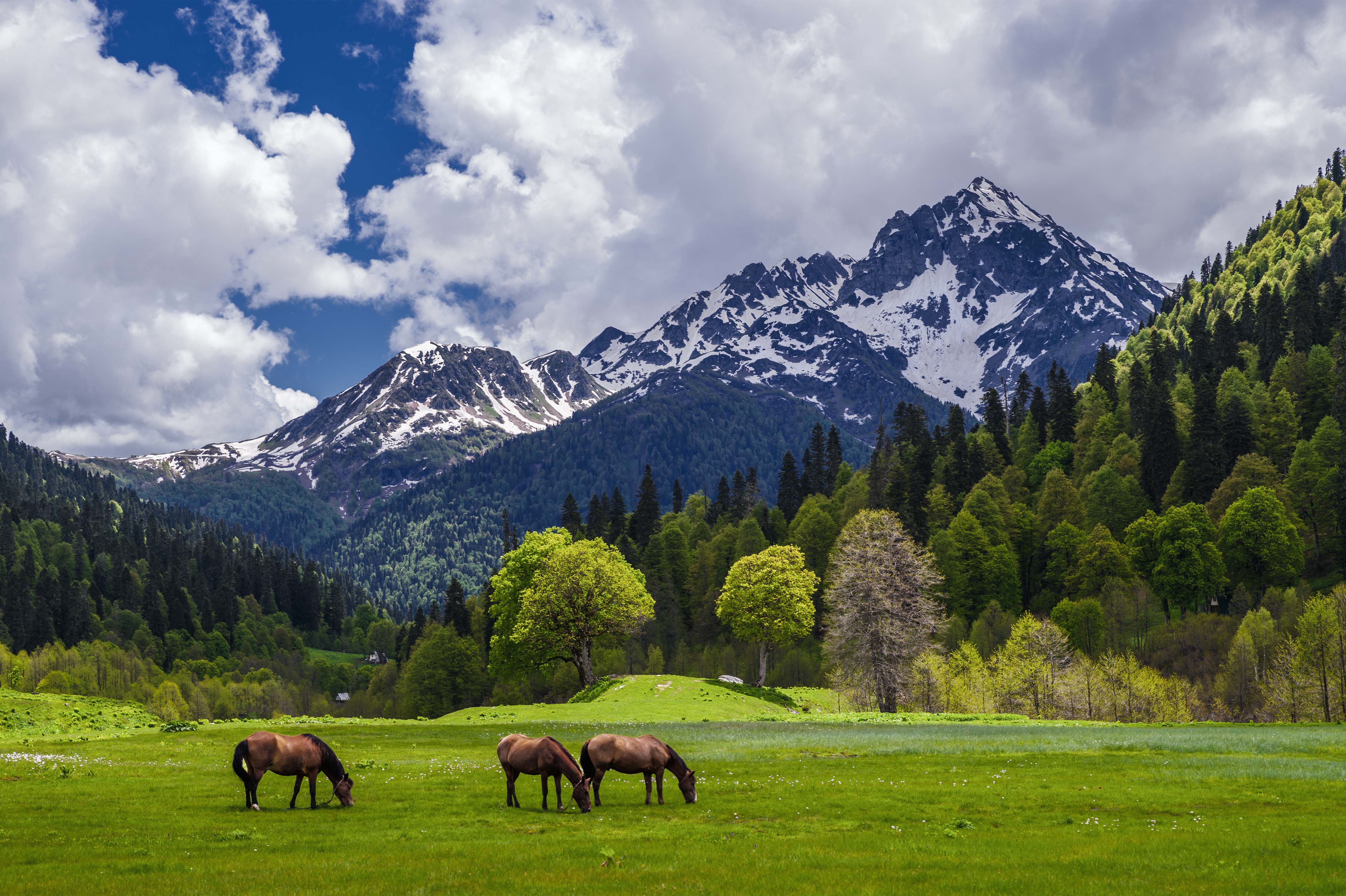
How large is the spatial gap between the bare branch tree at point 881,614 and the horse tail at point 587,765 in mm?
51712

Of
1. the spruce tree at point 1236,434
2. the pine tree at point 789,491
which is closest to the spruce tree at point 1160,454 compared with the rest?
the spruce tree at point 1236,434

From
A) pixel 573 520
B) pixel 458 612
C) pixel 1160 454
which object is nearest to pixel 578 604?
pixel 458 612

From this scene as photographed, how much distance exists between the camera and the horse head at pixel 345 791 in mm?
24375

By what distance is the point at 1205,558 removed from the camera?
99.9m

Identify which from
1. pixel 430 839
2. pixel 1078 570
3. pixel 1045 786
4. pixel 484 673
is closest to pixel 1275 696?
pixel 1078 570

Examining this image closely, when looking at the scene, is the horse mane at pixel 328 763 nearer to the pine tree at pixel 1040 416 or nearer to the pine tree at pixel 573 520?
the pine tree at pixel 573 520

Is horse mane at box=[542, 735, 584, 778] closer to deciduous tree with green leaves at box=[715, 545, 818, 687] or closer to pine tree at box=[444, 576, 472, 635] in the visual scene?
deciduous tree with green leaves at box=[715, 545, 818, 687]

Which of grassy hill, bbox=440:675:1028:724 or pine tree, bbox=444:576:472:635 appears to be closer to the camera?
grassy hill, bbox=440:675:1028:724

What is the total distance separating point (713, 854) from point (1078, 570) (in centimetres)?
10609

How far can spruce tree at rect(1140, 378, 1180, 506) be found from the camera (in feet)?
422

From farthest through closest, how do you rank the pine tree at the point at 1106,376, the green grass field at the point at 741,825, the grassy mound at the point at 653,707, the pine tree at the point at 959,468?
the pine tree at the point at 1106,376 → the pine tree at the point at 959,468 → the grassy mound at the point at 653,707 → the green grass field at the point at 741,825

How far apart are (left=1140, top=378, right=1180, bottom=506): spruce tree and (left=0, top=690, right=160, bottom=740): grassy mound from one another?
128599 mm

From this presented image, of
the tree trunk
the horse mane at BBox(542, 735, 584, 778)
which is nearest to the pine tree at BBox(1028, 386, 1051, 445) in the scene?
the tree trunk

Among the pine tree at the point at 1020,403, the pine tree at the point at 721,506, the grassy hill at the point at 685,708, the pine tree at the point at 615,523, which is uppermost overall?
the pine tree at the point at 1020,403
